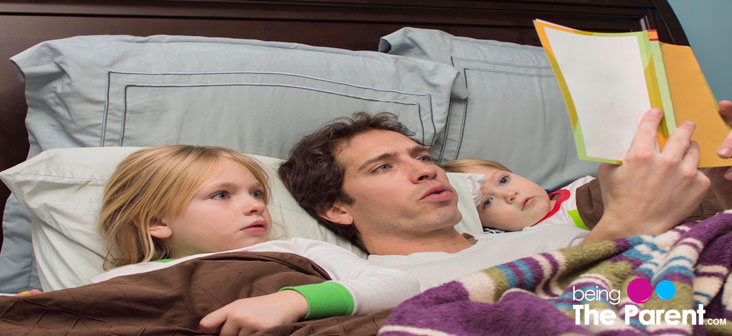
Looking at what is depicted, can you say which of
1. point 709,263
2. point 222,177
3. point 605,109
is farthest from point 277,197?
point 709,263

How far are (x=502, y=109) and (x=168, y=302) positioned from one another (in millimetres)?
1127

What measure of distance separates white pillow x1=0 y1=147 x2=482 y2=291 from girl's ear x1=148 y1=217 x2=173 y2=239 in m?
0.10

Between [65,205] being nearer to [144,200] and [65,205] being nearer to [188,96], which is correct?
[144,200]

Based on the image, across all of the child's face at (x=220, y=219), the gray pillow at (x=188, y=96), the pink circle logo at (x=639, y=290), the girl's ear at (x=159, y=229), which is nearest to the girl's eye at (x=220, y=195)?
the child's face at (x=220, y=219)

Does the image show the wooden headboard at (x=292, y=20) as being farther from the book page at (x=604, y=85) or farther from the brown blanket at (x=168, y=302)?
the book page at (x=604, y=85)

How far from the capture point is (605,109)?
93 centimetres

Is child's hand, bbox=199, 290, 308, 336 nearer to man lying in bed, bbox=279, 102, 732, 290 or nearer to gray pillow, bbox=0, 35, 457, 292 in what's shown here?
man lying in bed, bbox=279, 102, 732, 290

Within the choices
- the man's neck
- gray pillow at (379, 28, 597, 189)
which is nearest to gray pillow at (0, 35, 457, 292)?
gray pillow at (379, 28, 597, 189)

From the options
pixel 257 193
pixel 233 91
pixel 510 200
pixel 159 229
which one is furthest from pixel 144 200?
pixel 510 200

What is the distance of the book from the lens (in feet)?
3.01

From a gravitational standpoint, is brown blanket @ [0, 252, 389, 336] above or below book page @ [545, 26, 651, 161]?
below

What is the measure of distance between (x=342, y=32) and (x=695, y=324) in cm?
141

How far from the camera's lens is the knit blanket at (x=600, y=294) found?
2.23 ft

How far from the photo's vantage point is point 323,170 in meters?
1.54
